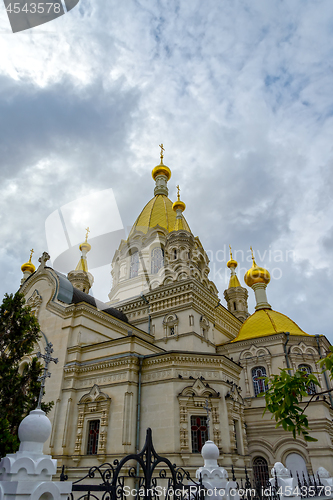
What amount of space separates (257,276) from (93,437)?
54.0 feet

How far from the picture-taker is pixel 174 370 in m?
14.5

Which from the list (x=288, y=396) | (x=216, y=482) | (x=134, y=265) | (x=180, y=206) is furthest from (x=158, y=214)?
(x=288, y=396)

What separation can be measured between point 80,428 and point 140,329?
284 inches

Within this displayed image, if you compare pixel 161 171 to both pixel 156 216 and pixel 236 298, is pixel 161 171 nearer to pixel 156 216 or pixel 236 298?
pixel 156 216

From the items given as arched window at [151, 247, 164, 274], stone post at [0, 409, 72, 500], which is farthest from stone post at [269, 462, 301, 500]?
arched window at [151, 247, 164, 274]

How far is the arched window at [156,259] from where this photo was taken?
1055 inches

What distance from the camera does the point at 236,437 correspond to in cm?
1505

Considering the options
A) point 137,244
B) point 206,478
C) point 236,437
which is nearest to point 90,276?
point 137,244

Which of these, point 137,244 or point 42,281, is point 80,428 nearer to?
point 42,281

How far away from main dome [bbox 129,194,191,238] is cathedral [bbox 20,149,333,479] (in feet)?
9.28

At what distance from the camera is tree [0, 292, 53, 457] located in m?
8.75

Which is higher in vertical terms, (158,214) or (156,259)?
(158,214)

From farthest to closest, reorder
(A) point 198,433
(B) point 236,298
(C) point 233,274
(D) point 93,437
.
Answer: (C) point 233,274, (B) point 236,298, (D) point 93,437, (A) point 198,433

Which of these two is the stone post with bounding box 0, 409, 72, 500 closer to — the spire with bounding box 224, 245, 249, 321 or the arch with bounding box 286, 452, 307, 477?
the arch with bounding box 286, 452, 307, 477
